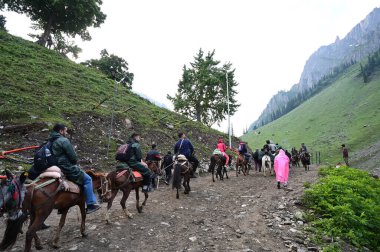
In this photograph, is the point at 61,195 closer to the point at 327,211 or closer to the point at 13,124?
the point at 327,211

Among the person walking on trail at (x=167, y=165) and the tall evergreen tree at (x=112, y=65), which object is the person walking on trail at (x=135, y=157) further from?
the tall evergreen tree at (x=112, y=65)

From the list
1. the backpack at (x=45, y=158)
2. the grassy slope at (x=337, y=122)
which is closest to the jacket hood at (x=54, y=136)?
the backpack at (x=45, y=158)

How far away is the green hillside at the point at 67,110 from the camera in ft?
50.9

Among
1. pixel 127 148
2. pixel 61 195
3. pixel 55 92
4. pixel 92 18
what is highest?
pixel 92 18

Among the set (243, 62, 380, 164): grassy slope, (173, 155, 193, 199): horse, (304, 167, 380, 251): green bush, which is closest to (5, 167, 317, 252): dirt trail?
(304, 167, 380, 251): green bush

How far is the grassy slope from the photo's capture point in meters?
85.2

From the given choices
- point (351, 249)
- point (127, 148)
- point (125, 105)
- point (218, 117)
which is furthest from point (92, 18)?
point (351, 249)

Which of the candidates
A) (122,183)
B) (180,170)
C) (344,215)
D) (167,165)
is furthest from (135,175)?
(167,165)

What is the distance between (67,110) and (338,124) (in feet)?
388

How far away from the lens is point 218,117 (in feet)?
147

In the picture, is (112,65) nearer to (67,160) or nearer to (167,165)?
(167,165)

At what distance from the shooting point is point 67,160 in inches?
268

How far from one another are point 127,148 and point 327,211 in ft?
25.4

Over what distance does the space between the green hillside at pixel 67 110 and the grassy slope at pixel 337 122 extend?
60530mm
